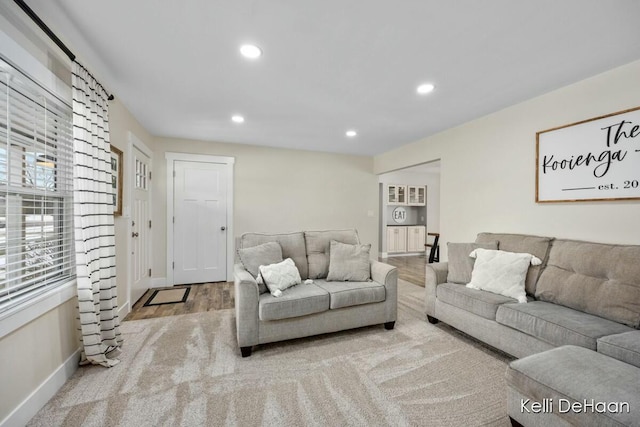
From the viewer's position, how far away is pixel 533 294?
234 centimetres

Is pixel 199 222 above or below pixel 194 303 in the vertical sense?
above

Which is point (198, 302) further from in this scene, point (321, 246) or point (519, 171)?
point (519, 171)

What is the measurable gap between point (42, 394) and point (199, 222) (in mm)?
2939

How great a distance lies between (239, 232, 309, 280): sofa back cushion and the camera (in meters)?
2.91

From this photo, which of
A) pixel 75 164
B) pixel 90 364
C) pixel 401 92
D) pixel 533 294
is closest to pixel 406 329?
pixel 533 294

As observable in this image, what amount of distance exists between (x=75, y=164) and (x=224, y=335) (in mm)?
1845

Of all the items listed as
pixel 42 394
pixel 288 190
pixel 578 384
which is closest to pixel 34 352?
pixel 42 394

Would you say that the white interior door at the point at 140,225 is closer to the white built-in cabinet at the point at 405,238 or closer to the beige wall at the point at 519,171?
the beige wall at the point at 519,171

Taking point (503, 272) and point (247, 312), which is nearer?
point (247, 312)

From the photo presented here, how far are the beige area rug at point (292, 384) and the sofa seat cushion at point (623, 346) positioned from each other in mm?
640

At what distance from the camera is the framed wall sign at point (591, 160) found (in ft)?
6.91

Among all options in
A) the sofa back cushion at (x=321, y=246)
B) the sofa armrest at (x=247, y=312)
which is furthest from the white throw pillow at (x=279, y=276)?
the sofa back cushion at (x=321, y=246)

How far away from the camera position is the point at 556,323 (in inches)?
72.2

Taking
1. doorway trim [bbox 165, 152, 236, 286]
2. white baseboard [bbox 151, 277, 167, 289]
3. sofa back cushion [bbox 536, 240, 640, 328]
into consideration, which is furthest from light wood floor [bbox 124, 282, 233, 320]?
sofa back cushion [bbox 536, 240, 640, 328]
